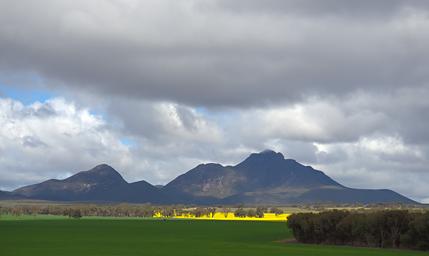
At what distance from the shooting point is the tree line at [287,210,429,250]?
10044cm

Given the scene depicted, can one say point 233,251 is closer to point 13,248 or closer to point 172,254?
point 172,254

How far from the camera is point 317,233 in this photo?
115 metres

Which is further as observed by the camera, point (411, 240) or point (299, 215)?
point (299, 215)

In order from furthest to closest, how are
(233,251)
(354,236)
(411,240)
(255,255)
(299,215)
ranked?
(299,215) → (354,236) → (411,240) → (233,251) → (255,255)

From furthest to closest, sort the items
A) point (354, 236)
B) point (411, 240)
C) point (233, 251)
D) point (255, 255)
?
point (354, 236), point (411, 240), point (233, 251), point (255, 255)

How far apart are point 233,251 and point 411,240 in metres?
31.3

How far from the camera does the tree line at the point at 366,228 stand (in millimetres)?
100438

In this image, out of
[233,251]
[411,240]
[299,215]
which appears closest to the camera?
[233,251]

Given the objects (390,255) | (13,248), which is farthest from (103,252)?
(390,255)

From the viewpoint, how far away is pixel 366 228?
10694 cm

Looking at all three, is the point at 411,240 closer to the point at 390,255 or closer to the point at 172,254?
the point at 390,255

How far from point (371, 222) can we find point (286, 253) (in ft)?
86.1

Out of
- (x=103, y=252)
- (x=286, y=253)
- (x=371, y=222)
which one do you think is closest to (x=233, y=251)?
(x=286, y=253)

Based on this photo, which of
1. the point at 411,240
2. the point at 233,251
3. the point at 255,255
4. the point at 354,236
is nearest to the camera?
the point at 255,255
